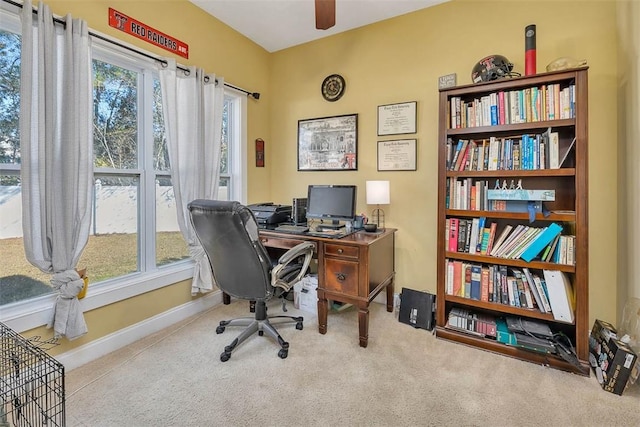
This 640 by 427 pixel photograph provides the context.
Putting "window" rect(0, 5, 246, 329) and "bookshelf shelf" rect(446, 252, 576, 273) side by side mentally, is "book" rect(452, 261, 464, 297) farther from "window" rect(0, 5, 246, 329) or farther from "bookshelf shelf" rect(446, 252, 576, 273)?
"window" rect(0, 5, 246, 329)

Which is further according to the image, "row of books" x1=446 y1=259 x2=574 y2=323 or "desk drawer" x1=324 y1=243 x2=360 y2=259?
"desk drawer" x1=324 y1=243 x2=360 y2=259

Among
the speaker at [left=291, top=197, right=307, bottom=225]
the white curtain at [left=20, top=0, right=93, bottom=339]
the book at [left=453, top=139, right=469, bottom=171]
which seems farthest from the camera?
the speaker at [left=291, top=197, right=307, bottom=225]

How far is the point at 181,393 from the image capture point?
1619mm

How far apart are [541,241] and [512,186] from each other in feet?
1.57

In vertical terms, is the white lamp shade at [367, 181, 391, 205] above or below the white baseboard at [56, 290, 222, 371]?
above

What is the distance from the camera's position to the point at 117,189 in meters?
2.14

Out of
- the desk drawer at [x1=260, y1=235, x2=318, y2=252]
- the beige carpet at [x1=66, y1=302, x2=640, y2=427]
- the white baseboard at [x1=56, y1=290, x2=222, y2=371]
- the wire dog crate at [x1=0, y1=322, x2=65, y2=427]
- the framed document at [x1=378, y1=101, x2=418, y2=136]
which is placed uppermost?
the framed document at [x1=378, y1=101, x2=418, y2=136]

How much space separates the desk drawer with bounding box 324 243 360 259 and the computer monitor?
1.56 feet

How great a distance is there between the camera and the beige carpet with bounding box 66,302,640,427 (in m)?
1.46

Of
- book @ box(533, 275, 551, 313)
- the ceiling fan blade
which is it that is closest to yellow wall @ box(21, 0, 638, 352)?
book @ box(533, 275, 551, 313)

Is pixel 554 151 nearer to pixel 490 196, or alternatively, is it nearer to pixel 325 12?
pixel 490 196

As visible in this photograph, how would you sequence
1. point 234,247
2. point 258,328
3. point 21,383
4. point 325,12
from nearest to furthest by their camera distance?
point 21,383 → point 325,12 → point 234,247 → point 258,328

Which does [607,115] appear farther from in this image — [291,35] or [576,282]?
[291,35]

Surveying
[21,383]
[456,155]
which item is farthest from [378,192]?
[21,383]
